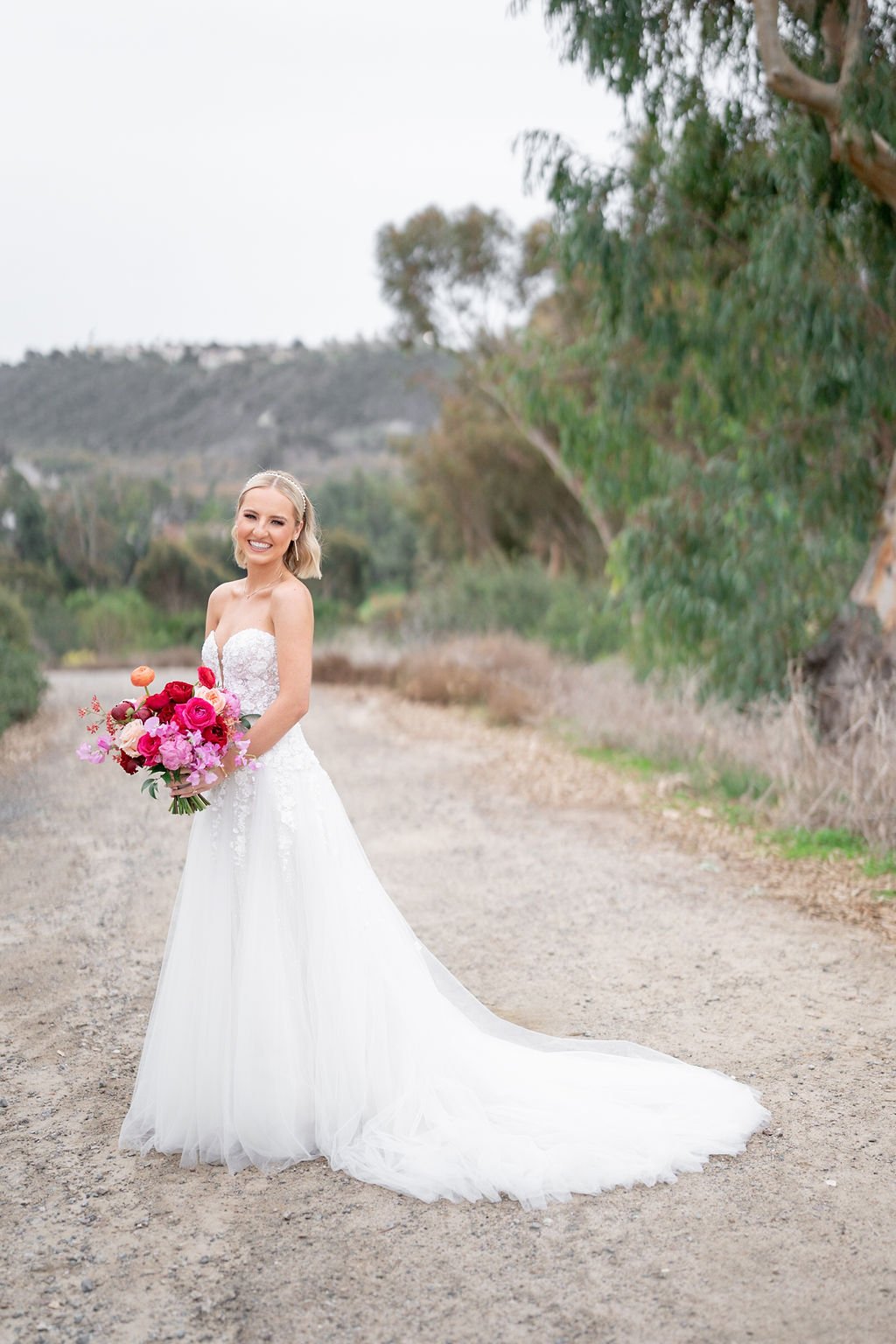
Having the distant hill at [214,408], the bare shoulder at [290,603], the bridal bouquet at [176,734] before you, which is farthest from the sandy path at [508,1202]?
the distant hill at [214,408]

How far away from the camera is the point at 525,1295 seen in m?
2.63

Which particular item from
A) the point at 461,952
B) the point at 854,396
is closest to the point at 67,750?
the point at 461,952

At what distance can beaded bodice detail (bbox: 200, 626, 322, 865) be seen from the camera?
138 inches

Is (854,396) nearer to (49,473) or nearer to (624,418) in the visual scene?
(624,418)

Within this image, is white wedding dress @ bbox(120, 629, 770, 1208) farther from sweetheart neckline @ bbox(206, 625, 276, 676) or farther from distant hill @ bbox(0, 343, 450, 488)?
distant hill @ bbox(0, 343, 450, 488)

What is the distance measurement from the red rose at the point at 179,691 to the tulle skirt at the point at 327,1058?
387 mm

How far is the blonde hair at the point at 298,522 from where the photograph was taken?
356 centimetres

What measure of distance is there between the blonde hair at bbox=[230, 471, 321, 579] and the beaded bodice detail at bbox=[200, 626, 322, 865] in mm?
266

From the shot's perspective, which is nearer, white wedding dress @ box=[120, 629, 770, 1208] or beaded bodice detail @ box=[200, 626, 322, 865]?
white wedding dress @ box=[120, 629, 770, 1208]

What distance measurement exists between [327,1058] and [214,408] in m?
27.5

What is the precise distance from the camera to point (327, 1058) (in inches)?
134

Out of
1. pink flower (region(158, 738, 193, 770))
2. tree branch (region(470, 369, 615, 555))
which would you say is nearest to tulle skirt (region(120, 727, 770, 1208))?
pink flower (region(158, 738, 193, 770))

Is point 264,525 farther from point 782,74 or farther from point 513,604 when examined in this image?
point 513,604

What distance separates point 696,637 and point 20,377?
16.2 metres
